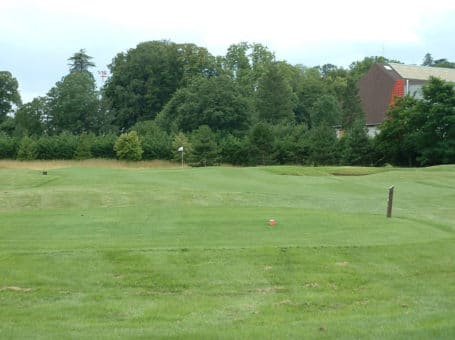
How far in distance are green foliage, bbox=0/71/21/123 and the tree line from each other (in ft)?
0.59

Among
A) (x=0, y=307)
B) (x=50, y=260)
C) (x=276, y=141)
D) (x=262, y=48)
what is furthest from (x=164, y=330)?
(x=262, y=48)

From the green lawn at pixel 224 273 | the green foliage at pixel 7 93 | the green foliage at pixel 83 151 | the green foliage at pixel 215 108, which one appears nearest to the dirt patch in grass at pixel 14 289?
the green lawn at pixel 224 273

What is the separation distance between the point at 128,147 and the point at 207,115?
859 inches

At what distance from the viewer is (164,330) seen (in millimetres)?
7168

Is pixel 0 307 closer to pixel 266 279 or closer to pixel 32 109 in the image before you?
pixel 266 279

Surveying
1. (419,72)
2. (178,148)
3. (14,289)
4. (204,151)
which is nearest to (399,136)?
(204,151)

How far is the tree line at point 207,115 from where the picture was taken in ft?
184

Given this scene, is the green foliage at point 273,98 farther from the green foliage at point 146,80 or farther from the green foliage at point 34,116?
the green foliage at point 34,116

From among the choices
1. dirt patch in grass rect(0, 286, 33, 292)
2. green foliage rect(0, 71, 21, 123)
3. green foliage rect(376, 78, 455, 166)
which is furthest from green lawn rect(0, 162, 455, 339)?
green foliage rect(0, 71, 21, 123)

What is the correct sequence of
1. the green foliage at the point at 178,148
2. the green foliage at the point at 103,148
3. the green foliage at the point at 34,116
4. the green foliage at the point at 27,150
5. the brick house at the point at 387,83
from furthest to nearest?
the green foliage at the point at 34,116
the brick house at the point at 387,83
the green foliage at the point at 103,148
the green foliage at the point at 27,150
the green foliage at the point at 178,148

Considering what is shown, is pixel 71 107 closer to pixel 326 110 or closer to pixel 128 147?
pixel 128 147

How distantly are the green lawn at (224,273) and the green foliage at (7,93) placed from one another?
8753 centimetres

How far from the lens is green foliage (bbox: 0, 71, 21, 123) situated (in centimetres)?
10150

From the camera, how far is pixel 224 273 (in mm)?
10688
